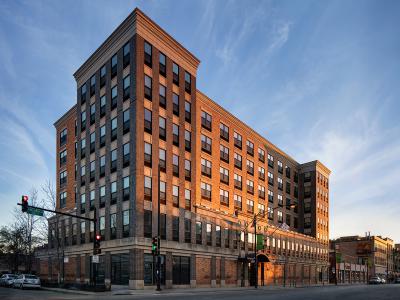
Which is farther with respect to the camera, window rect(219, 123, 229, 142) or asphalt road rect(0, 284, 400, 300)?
window rect(219, 123, 229, 142)

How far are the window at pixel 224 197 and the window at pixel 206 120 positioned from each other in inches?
357

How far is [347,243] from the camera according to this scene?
13562 cm

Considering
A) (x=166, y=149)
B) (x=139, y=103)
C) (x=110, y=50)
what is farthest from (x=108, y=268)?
(x=110, y=50)

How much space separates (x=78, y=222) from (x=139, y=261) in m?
16.0

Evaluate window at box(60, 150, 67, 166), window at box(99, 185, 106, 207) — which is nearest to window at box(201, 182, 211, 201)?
window at box(99, 185, 106, 207)

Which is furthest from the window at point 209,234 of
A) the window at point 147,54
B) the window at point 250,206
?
the window at point 147,54

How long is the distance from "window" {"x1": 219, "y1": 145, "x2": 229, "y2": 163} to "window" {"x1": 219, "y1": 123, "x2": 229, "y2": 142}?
1.45 m

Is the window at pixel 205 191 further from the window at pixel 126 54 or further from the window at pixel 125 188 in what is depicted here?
the window at pixel 126 54

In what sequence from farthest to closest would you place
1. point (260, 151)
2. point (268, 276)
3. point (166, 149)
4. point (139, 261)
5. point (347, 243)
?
point (347, 243)
point (260, 151)
point (268, 276)
point (166, 149)
point (139, 261)

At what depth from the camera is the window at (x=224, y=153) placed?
59.0 meters

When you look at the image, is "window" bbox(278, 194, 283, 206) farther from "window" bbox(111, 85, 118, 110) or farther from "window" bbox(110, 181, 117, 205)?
"window" bbox(111, 85, 118, 110)

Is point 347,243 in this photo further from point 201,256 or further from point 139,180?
point 139,180

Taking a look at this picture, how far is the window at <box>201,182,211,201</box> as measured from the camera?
53.3 m

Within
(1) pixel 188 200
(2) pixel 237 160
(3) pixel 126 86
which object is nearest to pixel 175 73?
(3) pixel 126 86
